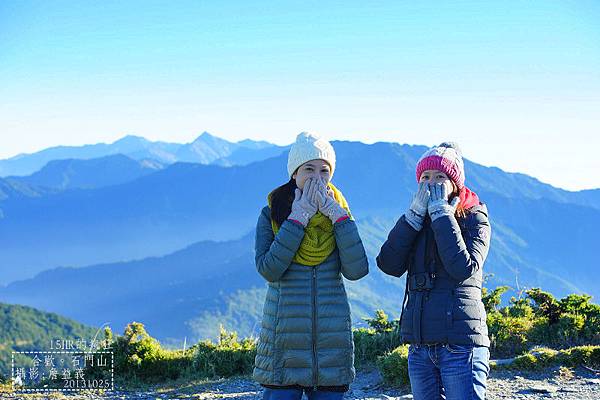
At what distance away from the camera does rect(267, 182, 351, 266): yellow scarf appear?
405 cm

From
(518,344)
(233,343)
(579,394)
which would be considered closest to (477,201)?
(579,394)

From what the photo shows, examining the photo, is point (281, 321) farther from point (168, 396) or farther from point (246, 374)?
point (246, 374)

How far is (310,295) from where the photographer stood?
4.01 metres

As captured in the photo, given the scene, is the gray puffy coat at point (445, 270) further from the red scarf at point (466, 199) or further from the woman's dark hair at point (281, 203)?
the woman's dark hair at point (281, 203)

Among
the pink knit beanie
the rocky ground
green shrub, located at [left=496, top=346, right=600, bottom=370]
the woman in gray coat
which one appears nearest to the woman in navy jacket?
the pink knit beanie

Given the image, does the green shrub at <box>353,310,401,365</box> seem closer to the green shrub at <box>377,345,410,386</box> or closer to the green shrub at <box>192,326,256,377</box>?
the green shrub at <box>377,345,410,386</box>

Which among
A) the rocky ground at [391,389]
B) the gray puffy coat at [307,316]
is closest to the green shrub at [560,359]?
the rocky ground at [391,389]

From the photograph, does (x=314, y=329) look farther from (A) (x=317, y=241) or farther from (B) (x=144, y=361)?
(B) (x=144, y=361)

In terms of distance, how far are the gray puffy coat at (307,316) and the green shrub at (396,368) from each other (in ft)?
10.1

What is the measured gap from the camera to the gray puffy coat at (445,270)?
12.5 feet

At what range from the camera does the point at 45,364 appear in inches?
343

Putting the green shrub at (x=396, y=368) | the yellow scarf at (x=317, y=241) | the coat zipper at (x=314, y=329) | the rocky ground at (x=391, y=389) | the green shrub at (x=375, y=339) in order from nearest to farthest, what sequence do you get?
the coat zipper at (x=314, y=329) < the yellow scarf at (x=317, y=241) < the rocky ground at (x=391, y=389) < the green shrub at (x=396, y=368) < the green shrub at (x=375, y=339)

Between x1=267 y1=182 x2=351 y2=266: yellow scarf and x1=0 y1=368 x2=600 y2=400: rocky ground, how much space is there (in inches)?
115

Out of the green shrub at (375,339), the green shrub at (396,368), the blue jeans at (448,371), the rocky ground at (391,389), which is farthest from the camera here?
the green shrub at (375,339)
